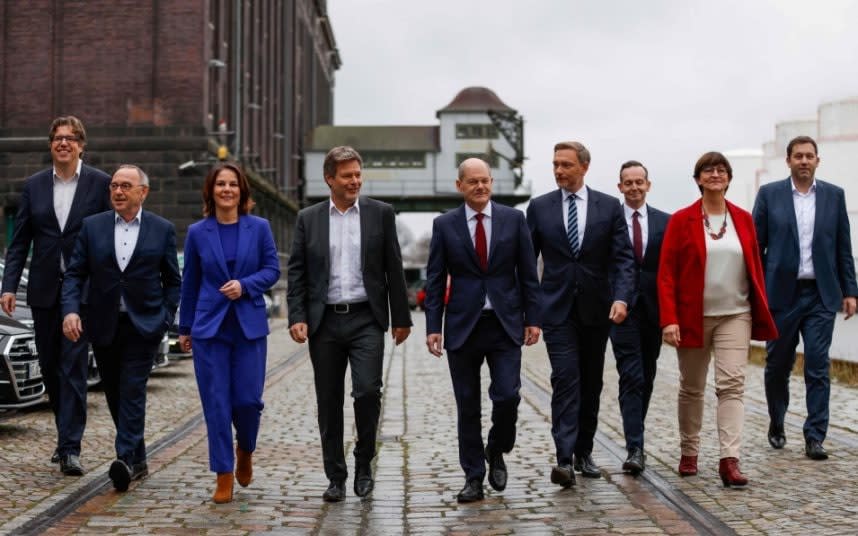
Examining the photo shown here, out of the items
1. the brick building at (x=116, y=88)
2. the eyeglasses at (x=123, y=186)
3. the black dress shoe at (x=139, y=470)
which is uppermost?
the brick building at (x=116, y=88)

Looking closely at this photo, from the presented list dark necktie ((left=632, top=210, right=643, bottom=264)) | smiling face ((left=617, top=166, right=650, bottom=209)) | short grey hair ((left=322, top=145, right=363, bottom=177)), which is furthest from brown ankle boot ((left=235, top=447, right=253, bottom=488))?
smiling face ((left=617, top=166, right=650, bottom=209))

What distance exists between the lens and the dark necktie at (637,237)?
28.1 ft

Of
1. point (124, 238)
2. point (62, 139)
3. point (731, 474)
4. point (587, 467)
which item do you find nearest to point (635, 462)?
point (587, 467)

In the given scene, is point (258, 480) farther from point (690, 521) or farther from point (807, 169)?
point (807, 169)

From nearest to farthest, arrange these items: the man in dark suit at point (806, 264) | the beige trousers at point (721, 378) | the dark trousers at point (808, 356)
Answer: the beige trousers at point (721, 378)
the dark trousers at point (808, 356)
the man in dark suit at point (806, 264)

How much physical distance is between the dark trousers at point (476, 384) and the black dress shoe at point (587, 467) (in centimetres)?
86

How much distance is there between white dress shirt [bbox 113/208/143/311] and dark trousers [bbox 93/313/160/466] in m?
0.28

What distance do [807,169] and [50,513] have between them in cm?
535

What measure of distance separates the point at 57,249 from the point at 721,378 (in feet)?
13.5

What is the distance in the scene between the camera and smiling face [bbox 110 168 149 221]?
7.92 m

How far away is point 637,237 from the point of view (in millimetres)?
8609

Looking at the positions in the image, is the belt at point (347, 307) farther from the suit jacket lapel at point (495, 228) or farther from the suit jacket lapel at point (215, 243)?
the suit jacket lapel at point (495, 228)

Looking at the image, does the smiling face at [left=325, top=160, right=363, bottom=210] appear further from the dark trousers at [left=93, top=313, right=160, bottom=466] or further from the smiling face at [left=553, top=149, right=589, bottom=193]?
the dark trousers at [left=93, top=313, right=160, bottom=466]

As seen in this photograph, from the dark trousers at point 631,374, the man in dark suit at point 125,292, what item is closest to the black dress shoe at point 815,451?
the dark trousers at point 631,374
